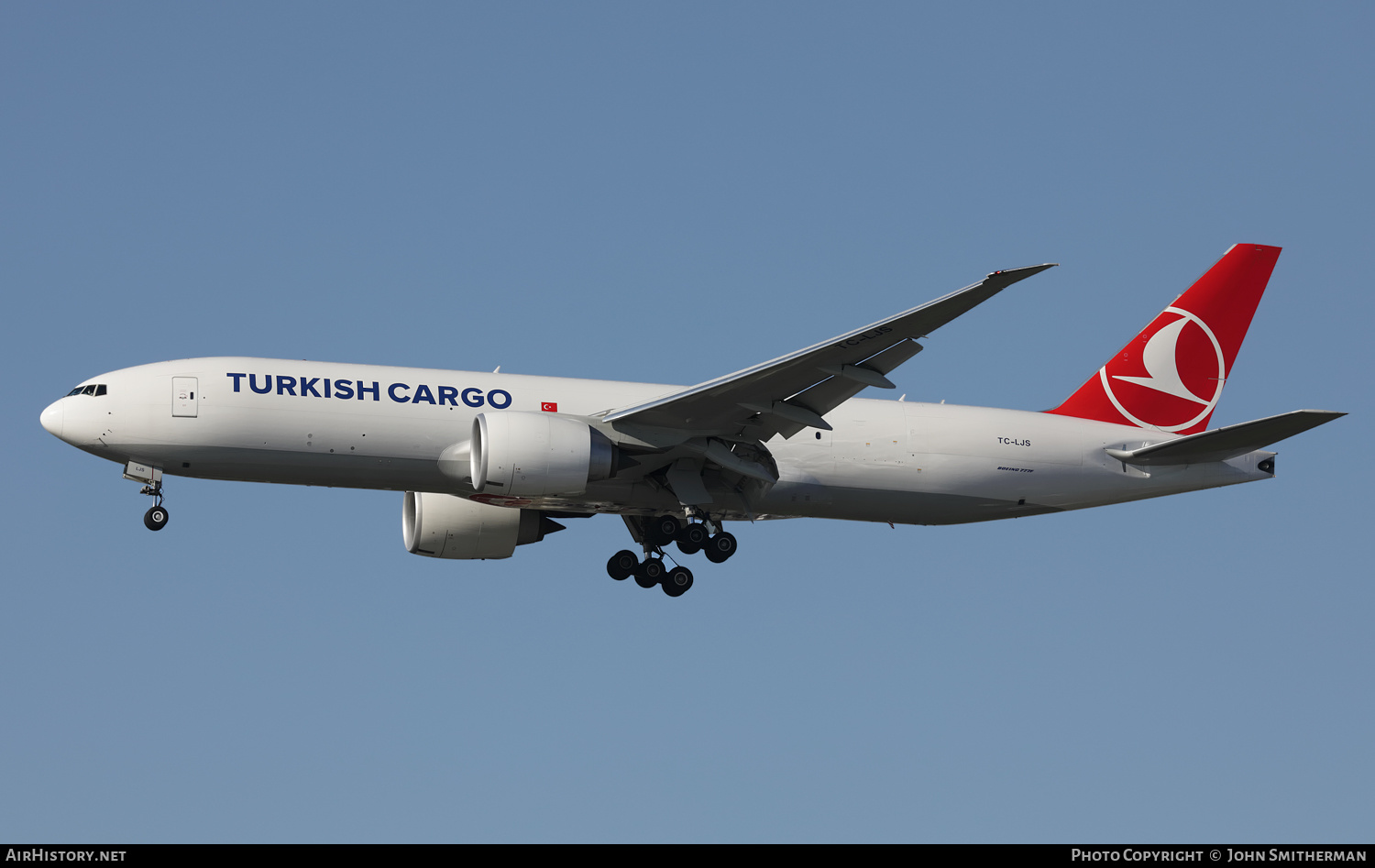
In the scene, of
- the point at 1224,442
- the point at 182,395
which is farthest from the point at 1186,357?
the point at 182,395

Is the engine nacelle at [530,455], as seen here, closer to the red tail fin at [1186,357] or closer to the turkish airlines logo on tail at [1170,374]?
the red tail fin at [1186,357]

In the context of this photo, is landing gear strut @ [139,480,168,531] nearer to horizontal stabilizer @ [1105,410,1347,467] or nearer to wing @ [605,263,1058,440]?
wing @ [605,263,1058,440]

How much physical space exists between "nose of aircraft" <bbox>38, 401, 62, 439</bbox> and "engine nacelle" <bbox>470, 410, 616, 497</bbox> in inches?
312

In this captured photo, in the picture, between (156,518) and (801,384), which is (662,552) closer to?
(801,384)

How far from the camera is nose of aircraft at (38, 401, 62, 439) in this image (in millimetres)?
30531

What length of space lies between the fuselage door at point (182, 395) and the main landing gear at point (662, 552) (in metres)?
9.86

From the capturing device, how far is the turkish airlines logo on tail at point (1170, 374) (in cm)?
3656

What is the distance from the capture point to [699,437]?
104 ft

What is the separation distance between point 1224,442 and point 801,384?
386 inches

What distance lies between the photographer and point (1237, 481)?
114 feet

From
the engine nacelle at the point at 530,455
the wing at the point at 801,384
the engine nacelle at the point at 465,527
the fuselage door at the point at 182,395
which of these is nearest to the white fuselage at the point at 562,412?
the fuselage door at the point at 182,395

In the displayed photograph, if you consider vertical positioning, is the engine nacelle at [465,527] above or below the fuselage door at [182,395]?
below

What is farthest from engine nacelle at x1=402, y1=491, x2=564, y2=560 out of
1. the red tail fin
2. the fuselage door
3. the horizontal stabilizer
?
the horizontal stabilizer
